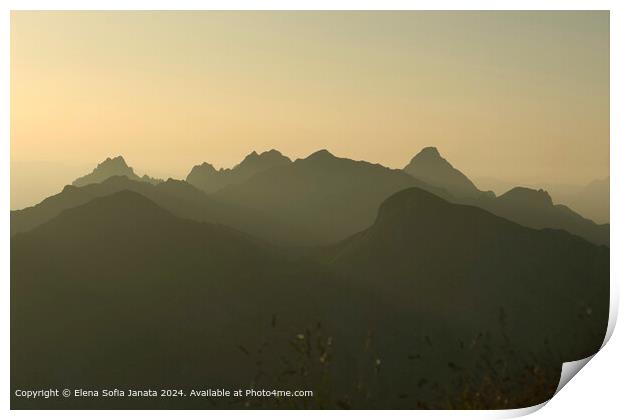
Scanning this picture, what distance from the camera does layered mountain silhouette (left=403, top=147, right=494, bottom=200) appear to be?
188 inches

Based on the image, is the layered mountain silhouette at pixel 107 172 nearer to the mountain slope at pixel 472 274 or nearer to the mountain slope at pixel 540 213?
the mountain slope at pixel 472 274

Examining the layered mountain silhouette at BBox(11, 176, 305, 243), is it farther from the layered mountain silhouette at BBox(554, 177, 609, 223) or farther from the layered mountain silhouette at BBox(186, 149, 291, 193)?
the layered mountain silhouette at BBox(554, 177, 609, 223)

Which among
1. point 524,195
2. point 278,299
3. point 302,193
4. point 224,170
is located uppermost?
point 224,170

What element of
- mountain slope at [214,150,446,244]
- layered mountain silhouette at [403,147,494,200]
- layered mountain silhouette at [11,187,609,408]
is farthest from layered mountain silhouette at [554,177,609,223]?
mountain slope at [214,150,446,244]

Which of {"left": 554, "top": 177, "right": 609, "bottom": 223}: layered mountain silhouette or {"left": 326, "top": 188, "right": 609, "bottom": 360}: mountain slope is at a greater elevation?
{"left": 554, "top": 177, "right": 609, "bottom": 223}: layered mountain silhouette

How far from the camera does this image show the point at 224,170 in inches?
186

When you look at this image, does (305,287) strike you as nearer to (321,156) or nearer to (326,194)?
(326,194)

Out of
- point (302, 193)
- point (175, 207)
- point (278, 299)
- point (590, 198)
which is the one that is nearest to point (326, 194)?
point (302, 193)

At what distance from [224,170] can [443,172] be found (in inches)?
48.2

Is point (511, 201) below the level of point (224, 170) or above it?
below

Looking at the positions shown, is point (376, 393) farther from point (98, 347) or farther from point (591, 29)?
point (591, 29)

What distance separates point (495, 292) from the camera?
474 centimetres

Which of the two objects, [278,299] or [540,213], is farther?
[540,213]
